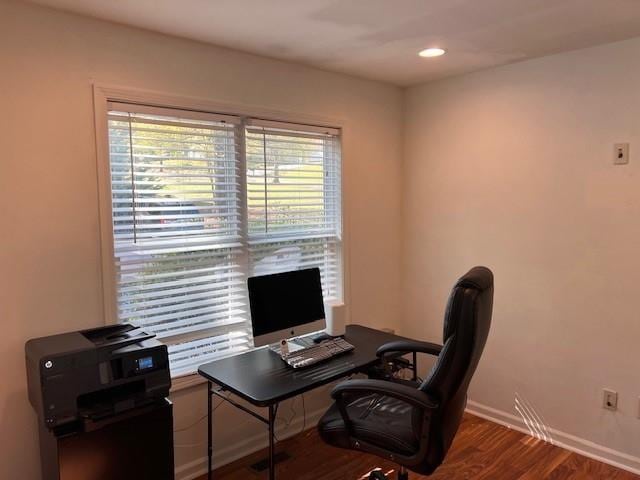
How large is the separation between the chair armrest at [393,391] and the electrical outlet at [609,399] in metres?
1.60

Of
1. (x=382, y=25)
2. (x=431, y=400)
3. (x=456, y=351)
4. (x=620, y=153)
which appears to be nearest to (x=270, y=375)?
(x=431, y=400)

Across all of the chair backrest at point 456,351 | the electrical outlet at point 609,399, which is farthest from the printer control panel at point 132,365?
the electrical outlet at point 609,399

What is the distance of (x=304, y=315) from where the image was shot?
276cm

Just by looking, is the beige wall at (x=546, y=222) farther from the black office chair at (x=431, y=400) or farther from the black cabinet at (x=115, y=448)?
the black cabinet at (x=115, y=448)

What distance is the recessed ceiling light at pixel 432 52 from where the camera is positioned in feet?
9.04

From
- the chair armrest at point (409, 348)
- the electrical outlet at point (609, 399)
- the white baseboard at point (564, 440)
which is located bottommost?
the white baseboard at point (564, 440)

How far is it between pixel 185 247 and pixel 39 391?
99cm

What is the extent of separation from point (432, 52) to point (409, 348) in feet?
5.53

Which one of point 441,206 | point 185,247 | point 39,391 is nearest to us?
point 39,391

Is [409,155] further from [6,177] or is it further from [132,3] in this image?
[6,177]

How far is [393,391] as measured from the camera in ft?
6.08

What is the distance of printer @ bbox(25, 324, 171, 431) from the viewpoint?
5.89 feet

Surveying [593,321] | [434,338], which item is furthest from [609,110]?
[434,338]

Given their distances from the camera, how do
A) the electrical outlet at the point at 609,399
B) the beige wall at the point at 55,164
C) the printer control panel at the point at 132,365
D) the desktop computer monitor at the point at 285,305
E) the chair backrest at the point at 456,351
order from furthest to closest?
1. the electrical outlet at the point at 609,399
2. the desktop computer monitor at the point at 285,305
3. the beige wall at the point at 55,164
4. the printer control panel at the point at 132,365
5. the chair backrest at the point at 456,351
